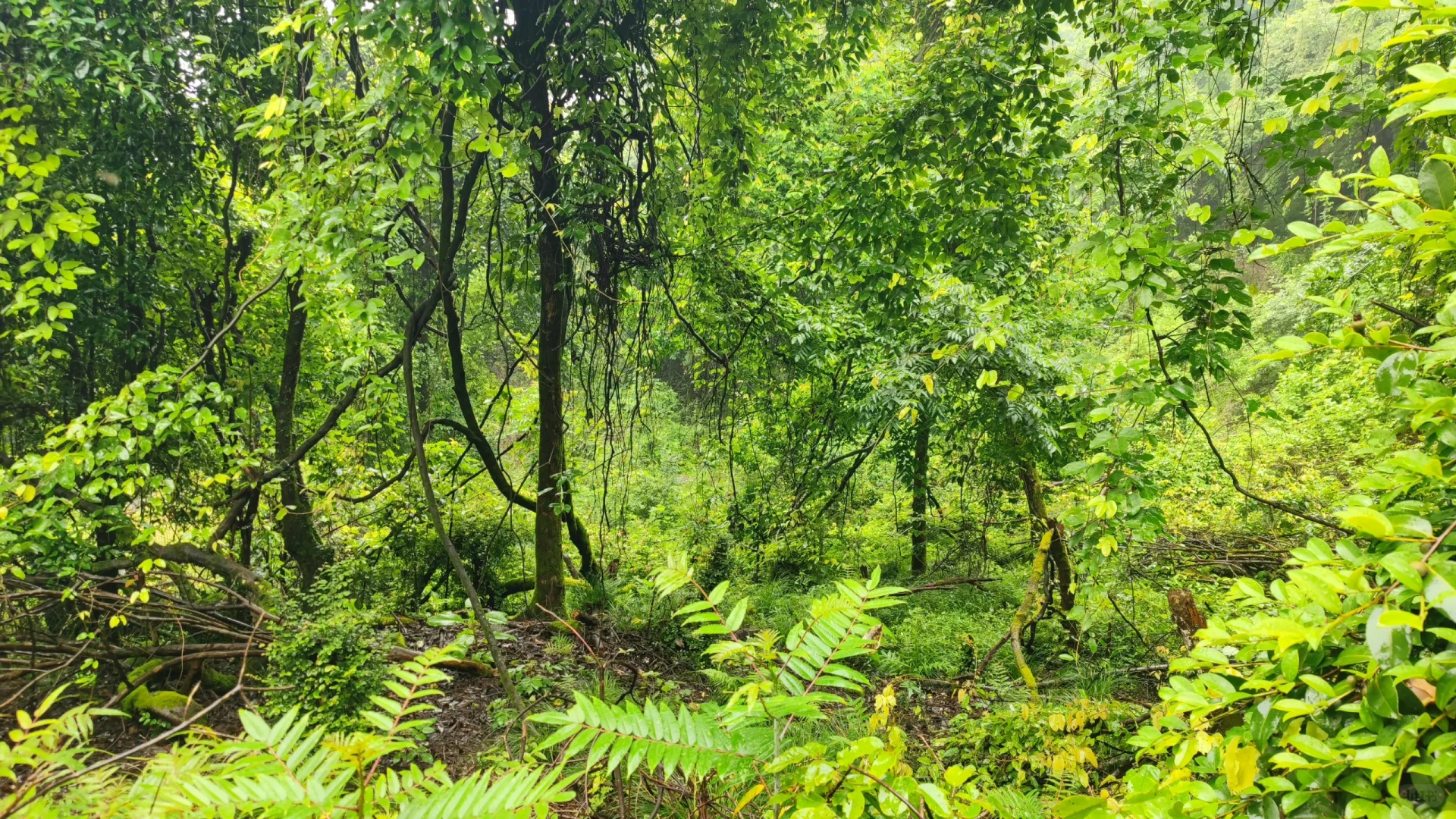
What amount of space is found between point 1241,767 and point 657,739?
0.86m

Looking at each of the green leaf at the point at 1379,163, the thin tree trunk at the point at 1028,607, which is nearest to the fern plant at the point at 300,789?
the green leaf at the point at 1379,163

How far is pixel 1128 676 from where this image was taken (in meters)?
4.02

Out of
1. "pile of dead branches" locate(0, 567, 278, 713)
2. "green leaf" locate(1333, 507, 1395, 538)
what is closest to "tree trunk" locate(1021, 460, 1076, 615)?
"green leaf" locate(1333, 507, 1395, 538)

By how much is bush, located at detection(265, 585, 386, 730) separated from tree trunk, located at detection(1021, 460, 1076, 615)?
163 inches

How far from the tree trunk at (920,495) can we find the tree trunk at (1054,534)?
1.22 metres

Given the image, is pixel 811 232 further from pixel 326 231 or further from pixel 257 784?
pixel 257 784

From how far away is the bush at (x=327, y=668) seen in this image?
3.21 metres

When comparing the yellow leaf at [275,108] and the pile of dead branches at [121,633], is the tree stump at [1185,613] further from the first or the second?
the pile of dead branches at [121,633]

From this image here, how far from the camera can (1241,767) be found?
2.59 ft

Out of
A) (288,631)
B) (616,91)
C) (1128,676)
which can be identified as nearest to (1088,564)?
Answer: (616,91)

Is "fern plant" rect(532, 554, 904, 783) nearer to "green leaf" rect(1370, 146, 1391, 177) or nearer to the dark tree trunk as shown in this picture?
"green leaf" rect(1370, 146, 1391, 177)

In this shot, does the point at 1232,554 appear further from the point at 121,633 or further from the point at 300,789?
the point at 121,633

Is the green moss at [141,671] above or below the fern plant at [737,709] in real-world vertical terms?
below

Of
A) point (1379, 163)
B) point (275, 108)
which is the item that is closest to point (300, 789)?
point (275, 108)
